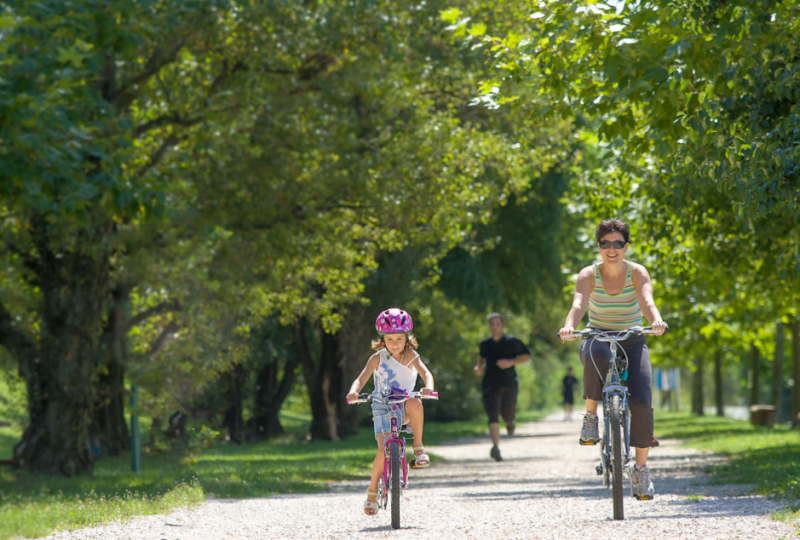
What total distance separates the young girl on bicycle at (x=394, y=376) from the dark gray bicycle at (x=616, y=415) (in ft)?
4.23

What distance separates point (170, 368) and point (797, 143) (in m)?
10.9

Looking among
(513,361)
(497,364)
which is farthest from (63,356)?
(513,361)

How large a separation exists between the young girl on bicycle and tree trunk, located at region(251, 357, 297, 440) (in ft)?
70.4

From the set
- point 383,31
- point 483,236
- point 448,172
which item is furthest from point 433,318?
point 383,31

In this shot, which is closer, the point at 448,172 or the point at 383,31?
the point at 383,31

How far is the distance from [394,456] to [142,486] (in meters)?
4.57

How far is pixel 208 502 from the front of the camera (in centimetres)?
1023

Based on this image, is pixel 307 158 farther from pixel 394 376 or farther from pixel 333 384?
pixel 333 384

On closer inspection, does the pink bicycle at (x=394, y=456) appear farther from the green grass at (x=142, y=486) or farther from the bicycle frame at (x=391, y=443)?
the green grass at (x=142, y=486)

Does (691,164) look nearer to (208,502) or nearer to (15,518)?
(208,502)

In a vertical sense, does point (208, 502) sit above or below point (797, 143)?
below

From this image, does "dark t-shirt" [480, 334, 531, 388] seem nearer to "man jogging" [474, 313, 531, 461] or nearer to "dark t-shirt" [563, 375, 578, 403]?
"man jogging" [474, 313, 531, 461]

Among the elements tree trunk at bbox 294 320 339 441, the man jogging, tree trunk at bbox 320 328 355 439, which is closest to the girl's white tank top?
the man jogging

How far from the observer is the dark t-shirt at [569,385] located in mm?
45000
